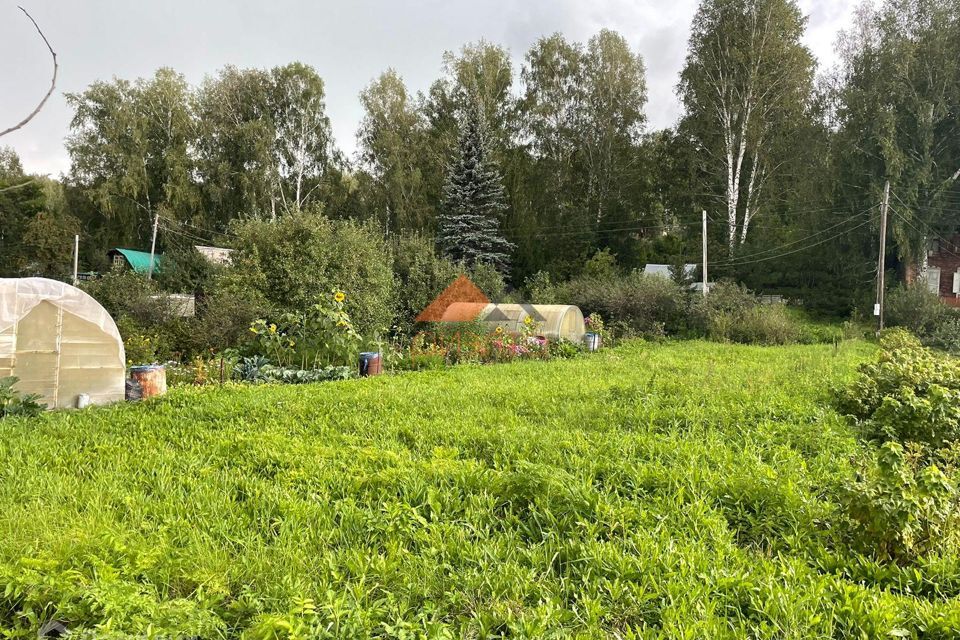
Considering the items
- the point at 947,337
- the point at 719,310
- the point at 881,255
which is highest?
the point at 881,255

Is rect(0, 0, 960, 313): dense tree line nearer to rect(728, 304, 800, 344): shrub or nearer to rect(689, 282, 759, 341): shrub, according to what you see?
rect(689, 282, 759, 341): shrub

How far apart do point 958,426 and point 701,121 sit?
25.0m

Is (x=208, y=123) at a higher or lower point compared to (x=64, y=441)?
higher

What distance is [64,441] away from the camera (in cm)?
493

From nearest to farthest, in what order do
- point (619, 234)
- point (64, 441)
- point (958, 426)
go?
point (958, 426)
point (64, 441)
point (619, 234)

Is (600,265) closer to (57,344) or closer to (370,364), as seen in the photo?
(370,364)

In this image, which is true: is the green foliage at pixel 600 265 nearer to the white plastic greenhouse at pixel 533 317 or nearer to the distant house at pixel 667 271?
the distant house at pixel 667 271

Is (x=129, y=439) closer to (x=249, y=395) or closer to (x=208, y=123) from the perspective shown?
(x=249, y=395)

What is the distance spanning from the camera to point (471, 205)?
80.8 feet

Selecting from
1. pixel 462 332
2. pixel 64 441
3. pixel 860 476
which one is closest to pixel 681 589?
pixel 860 476

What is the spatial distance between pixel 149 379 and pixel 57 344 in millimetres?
1100

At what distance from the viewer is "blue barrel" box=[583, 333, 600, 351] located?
13.5 metres

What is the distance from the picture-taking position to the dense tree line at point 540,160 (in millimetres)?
23438

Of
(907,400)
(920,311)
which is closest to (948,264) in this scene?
(920,311)
